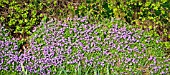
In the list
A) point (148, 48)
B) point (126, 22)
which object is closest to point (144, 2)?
point (126, 22)

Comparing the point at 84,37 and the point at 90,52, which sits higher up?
the point at 84,37

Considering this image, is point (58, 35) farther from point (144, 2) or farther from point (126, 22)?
point (144, 2)

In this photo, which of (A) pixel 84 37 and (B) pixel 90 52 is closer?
(B) pixel 90 52

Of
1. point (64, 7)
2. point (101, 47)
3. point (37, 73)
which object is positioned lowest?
point (37, 73)

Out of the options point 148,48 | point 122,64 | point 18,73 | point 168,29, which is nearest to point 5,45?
point 18,73

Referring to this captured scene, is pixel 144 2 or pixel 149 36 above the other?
pixel 144 2

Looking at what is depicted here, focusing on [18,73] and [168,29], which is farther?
[168,29]
